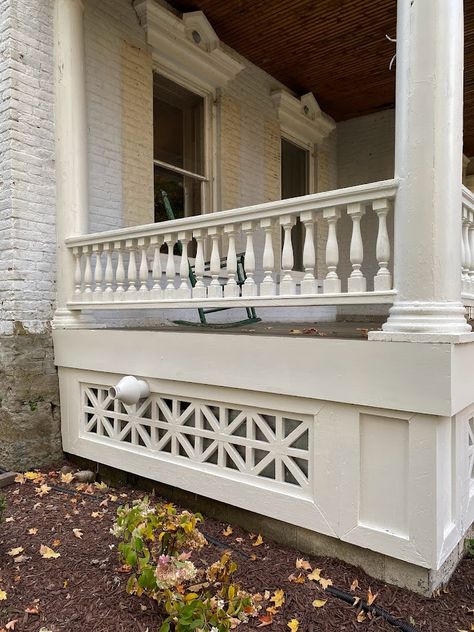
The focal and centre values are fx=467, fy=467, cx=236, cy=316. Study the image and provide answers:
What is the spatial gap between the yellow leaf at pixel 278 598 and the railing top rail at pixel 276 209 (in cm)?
190

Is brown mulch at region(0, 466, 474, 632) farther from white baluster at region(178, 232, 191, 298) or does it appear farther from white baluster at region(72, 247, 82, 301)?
white baluster at region(72, 247, 82, 301)

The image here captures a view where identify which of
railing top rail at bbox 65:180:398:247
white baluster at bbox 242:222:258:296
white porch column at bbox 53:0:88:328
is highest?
white porch column at bbox 53:0:88:328

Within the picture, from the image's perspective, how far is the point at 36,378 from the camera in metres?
3.71

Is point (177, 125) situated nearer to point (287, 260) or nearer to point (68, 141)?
point (68, 141)

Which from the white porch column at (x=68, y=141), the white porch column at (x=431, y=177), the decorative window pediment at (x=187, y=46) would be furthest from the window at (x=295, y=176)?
the white porch column at (x=431, y=177)

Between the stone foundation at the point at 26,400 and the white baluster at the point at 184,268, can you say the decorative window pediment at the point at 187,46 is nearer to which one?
the white baluster at the point at 184,268

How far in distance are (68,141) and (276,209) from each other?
6.84 feet

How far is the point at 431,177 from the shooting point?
213 cm

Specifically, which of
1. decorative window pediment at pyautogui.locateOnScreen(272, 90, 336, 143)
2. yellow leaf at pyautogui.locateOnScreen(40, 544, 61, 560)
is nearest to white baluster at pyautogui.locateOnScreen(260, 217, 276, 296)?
yellow leaf at pyautogui.locateOnScreen(40, 544, 61, 560)

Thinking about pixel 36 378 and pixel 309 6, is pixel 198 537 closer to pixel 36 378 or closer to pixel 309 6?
pixel 36 378

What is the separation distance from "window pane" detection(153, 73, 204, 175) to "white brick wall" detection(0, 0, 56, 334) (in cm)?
143

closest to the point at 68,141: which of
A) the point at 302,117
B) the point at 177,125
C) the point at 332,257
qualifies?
the point at 177,125

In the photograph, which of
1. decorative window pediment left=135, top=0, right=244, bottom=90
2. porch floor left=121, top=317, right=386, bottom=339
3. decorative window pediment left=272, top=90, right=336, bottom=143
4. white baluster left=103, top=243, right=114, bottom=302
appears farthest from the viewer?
decorative window pediment left=272, top=90, right=336, bottom=143

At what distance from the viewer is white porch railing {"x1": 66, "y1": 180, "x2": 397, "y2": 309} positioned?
7.67 ft
